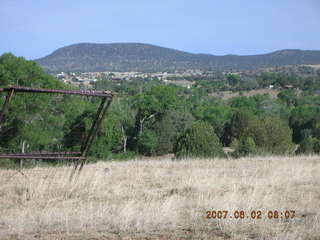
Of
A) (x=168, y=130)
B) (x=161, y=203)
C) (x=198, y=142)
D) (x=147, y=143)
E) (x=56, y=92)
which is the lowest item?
(x=147, y=143)

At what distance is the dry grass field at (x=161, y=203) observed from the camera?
18.0 feet

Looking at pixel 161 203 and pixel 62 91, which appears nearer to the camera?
pixel 161 203

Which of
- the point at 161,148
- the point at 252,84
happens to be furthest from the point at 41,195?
the point at 252,84

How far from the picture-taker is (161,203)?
6.93m

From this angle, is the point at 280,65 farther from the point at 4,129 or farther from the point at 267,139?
the point at 4,129

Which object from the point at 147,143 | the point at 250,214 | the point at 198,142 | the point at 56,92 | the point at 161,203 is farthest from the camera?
the point at 147,143

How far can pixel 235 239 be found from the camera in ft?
17.0

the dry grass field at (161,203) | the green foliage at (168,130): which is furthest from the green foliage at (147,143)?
the dry grass field at (161,203)

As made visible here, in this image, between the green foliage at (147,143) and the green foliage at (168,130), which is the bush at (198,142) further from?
the green foliage at (168,130)

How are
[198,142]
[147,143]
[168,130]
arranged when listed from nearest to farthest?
1. [198,142]
2. [147,143]
3. [168,130]

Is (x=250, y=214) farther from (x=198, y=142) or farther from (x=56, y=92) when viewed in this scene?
(x=198, y=142)

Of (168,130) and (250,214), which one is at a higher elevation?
(250,214)

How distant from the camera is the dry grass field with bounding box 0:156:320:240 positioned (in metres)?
5.48

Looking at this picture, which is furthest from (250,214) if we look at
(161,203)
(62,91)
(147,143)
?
(147,143)
